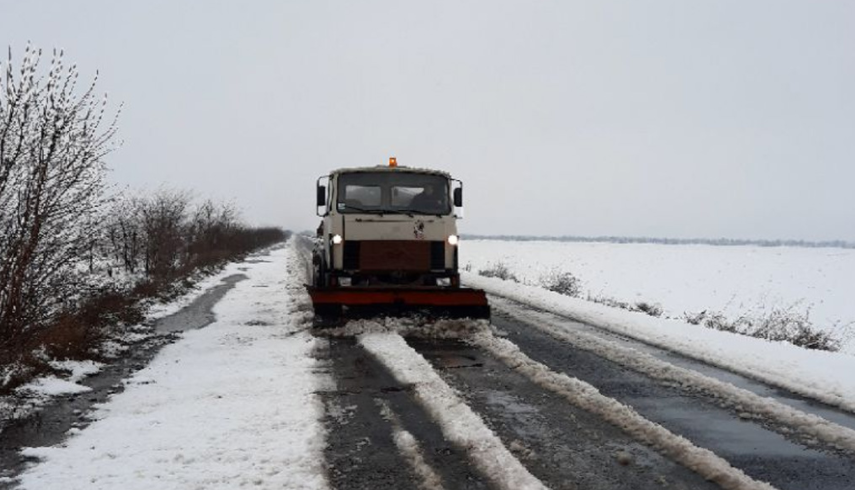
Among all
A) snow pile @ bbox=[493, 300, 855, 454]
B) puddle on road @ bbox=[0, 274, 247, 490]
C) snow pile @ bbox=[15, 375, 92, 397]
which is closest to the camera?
puddle on road @ bbox=[0, 274, 247, 490]

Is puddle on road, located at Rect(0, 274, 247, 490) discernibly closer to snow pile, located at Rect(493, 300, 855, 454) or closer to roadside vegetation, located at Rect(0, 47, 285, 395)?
roadside vegetation, located at Rect(0, 47, 285, 395)

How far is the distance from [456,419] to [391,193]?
20.1ft

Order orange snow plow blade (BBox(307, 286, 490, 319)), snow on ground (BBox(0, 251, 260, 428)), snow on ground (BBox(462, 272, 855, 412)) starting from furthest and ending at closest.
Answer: orange snow plow blade (BBox(307, 286, 490, 319))
snow on ground (BBox(462, 272, 855, 412))
snow on ground (BBox(0, 251, 260, 428))

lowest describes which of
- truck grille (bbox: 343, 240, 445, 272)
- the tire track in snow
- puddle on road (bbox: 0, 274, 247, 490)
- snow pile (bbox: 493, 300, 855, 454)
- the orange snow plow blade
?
snow pile (bbox: 493, 300, 855, 454)

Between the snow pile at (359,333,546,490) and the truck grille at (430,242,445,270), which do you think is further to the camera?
the truck grille at (430,242,445,270)

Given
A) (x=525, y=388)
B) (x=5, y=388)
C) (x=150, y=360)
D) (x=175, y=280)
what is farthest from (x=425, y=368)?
(x=175, y=280)

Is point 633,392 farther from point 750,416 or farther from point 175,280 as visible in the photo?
point 175,280

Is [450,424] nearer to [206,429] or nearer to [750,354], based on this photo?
[206,429]

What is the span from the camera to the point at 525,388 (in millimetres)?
5844

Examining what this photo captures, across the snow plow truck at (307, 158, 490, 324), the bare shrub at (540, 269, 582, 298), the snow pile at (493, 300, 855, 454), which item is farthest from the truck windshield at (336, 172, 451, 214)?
the bare shrub at (540, 269, 582, 298)

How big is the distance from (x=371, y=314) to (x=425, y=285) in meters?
1.03

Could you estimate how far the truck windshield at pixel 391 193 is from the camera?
406 inches

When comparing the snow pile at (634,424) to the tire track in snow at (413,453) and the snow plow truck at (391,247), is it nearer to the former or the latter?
the tire track in snow at (413,453)

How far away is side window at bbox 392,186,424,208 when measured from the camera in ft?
Answer: 34.0
